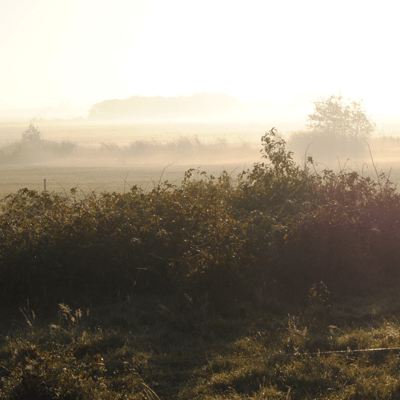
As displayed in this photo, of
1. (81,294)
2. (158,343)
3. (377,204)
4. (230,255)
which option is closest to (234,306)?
(230,255)

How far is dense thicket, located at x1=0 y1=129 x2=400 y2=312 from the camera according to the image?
9.16 metres

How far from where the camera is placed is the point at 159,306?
882cm

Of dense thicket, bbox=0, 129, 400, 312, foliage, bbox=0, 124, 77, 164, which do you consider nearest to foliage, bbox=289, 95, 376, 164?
foliage, bbox=0, 124, 77, 164

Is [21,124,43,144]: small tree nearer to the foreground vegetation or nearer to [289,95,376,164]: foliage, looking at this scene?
[289,95,376,164]: foliage

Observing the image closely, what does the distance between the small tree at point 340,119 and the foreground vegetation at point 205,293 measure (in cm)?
7295

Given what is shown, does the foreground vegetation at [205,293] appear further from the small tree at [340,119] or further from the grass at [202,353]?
the small tree at [340,119]

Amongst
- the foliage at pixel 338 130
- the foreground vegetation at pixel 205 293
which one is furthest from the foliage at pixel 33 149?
the foreground vegetation at pixel 205 293

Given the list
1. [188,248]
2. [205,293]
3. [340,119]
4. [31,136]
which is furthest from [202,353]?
[31,136]

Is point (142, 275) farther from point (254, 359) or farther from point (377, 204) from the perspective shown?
point (377, 204)

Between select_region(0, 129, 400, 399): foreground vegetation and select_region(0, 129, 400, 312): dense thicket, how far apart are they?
29 mm

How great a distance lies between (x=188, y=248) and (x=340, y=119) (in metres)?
77.0

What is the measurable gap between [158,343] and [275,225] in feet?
13.2

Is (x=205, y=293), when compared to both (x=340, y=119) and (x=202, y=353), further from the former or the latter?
(x=340, y=119)

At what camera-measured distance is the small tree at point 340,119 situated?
81938mm
